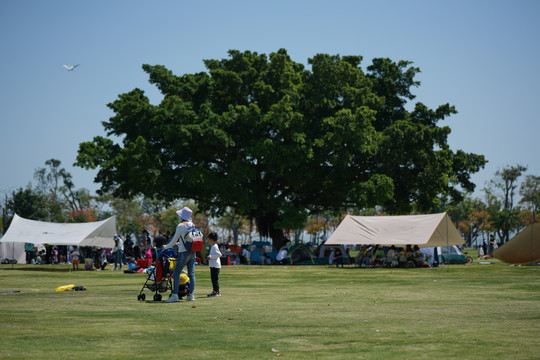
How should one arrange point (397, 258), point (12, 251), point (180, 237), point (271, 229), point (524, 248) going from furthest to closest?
point (271, 229) < point (12, 251) < point (397, 258) < point (524, 248) < point (180, 237)

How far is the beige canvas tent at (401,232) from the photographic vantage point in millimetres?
32694

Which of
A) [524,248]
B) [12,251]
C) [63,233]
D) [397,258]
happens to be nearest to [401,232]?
[397,258]

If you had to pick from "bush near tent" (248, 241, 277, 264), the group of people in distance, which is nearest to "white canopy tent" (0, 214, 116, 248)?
"bush near tent" (248, 241, 277, 264)

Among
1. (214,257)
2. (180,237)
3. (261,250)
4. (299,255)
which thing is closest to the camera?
(180,237)

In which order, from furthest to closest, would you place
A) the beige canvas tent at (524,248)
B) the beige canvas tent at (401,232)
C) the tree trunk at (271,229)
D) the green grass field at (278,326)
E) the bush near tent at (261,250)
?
the tree trunk at (271,229)
the bush near tent at (261,250)
the beige canvas tent at (401,232)
the beige canvas tent at (524,248)
the green grass field at (278,326)

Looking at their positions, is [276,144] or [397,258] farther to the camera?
[276,144]

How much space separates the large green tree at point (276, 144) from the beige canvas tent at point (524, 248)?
12178mm

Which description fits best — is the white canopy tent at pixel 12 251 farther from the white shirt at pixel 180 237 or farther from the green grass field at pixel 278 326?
the white shirt at pixel 180 237

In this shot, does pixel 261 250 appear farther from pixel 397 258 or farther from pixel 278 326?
pixel 278 326

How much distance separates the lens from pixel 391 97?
51.5 metres

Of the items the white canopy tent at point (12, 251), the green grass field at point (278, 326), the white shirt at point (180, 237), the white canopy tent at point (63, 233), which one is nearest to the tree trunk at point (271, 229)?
the white canopy tent at point (63, 233)

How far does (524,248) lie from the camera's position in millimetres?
32344

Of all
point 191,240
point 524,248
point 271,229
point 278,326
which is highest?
point 271,229

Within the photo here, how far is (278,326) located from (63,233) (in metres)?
26.8
